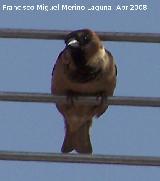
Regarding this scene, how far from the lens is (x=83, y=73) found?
2803 millimetres

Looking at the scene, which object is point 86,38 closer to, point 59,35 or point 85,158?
point 59,35

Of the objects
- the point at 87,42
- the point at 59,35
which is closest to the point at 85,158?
the point at 59,35

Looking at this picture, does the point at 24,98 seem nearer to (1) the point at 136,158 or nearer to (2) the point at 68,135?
(1) the point at 136,158

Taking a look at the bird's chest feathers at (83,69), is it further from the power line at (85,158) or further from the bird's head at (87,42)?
the power line at (85,158)

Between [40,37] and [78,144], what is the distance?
1.53 meters

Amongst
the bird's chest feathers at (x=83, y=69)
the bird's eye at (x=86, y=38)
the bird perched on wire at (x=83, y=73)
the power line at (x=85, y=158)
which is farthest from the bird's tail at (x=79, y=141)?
the power line at (x=85, y=158)

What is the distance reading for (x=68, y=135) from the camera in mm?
3172

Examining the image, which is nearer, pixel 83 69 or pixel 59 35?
pixel 59 35

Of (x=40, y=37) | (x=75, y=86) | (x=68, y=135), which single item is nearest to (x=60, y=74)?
(x=75, y=86)

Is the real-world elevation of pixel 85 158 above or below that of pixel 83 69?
below

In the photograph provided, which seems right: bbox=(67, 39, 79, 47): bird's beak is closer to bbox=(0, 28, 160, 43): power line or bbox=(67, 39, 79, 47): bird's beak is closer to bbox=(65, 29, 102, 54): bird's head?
bbox=(65, 29, 102, 54): bird's head

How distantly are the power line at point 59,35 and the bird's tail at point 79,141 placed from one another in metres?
1.36

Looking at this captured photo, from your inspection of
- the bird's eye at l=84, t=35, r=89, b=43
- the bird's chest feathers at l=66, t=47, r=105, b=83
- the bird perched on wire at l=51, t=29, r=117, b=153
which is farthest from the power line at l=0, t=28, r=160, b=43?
the bird's eye at l=84, t=35, r=89, b=43

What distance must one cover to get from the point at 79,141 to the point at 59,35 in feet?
5.05
